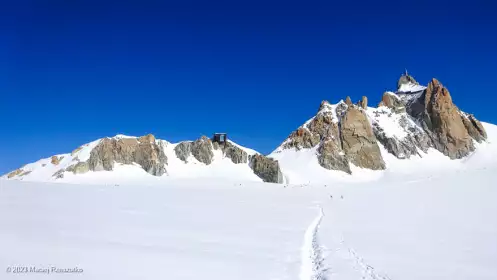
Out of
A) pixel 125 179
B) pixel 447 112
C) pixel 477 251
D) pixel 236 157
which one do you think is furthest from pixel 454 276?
pixel 447 112

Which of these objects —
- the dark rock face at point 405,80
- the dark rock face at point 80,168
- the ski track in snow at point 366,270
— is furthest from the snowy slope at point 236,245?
the dark rock face at point 405,80

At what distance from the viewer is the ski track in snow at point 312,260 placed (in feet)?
31.7

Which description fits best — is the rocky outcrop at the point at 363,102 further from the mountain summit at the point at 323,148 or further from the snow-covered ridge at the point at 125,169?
the snow-covered ridge at the point at 125,169

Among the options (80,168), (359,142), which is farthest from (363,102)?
(80,168)

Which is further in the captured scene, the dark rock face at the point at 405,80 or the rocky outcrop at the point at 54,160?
the dark rock face at the point at 405,80

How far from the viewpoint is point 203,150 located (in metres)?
84.9

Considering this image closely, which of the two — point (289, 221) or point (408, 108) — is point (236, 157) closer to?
point (408, 108)

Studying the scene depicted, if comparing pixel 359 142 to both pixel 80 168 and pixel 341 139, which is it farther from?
pixel 80 168

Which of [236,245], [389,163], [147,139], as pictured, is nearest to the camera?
[236,245]

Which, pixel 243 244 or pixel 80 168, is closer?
pixel 243 244

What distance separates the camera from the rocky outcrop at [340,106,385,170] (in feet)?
299

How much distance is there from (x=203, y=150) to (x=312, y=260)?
74652mm

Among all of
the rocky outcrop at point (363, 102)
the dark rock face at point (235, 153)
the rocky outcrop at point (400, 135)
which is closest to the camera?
the dark rock face at point (235, 153)

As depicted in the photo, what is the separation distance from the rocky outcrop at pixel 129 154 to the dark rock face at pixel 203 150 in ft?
23.7
